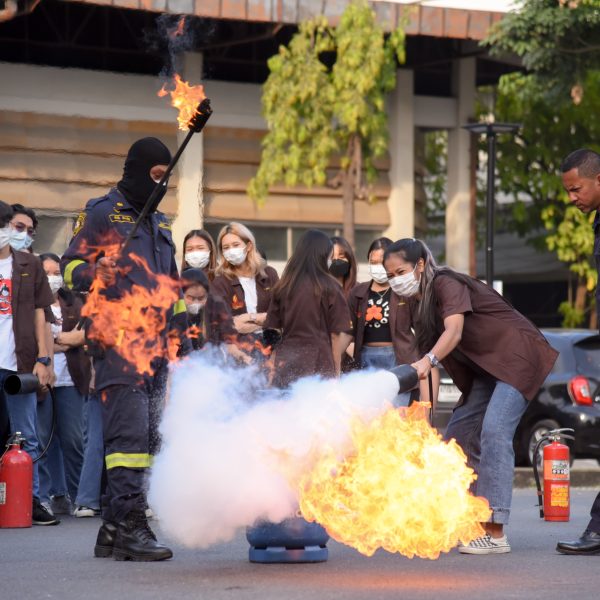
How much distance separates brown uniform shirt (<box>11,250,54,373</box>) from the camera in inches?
411

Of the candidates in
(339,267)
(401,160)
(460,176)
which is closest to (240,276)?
(339,267)

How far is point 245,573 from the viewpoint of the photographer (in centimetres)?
746

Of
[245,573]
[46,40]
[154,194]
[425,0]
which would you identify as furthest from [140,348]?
[425,0]

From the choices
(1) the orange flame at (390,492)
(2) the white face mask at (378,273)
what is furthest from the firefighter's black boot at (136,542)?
(2) the white face mask at (378,273)

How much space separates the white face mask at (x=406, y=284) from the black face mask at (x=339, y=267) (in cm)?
336

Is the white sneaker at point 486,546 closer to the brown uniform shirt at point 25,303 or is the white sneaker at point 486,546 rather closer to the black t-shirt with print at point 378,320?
the black t-shirt with print at point 378,320

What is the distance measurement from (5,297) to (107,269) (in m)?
2.75

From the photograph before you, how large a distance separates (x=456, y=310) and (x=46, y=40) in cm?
1482

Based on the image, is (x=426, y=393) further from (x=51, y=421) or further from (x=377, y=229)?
(x=377, y=229)

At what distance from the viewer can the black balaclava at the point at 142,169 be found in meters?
8.18

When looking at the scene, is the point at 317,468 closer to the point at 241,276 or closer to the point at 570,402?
the point at 241,276

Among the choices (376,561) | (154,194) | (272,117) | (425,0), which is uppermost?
(425,0)

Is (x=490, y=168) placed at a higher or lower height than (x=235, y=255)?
higher

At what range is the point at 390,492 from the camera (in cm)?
718
